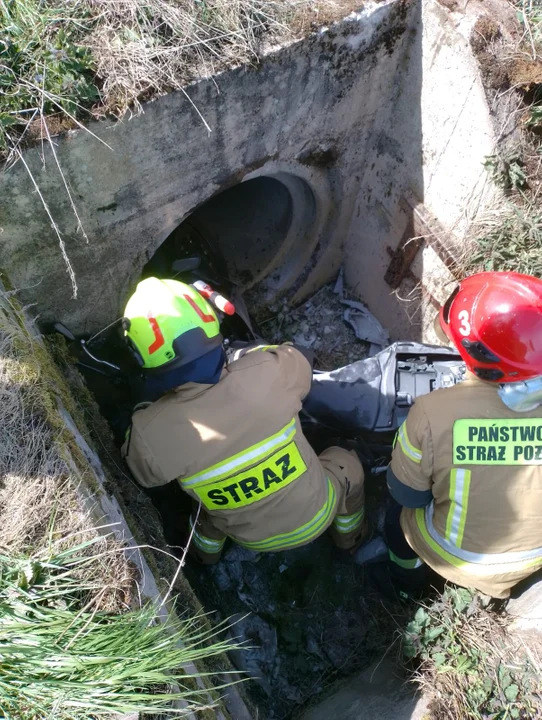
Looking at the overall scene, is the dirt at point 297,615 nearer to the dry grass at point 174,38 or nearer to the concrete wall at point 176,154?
the concrete wall at point 176,154

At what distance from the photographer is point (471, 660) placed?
2.69 metres

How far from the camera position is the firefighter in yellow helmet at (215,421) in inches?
97.3

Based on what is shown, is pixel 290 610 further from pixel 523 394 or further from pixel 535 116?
pixel 535 116

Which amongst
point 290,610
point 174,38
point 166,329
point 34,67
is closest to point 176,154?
point 174,38

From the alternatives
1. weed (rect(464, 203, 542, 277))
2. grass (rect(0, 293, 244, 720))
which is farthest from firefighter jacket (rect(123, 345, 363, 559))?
weed (rect(464, 203, 542, 277))

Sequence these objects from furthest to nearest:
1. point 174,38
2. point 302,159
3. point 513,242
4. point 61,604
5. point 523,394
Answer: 1. point 302,159
2. point 513,242
3. point 174,38
4. point 523,394
5. point 61,604

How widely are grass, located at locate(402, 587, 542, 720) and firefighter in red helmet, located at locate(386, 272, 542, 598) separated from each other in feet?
1.09

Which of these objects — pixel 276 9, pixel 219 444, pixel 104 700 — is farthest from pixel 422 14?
pixel 104 700

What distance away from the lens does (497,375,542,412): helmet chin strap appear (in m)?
2.16

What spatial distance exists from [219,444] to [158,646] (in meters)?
0.95

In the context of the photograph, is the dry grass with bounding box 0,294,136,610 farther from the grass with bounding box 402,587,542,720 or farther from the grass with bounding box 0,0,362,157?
the grass with bounding box 402,587,542,720

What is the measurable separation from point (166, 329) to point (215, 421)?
49cm

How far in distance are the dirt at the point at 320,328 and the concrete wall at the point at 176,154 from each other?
1599 mm

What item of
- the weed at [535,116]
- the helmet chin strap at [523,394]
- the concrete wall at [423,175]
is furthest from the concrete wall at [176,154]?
the helmet chin strap at [523,394]
